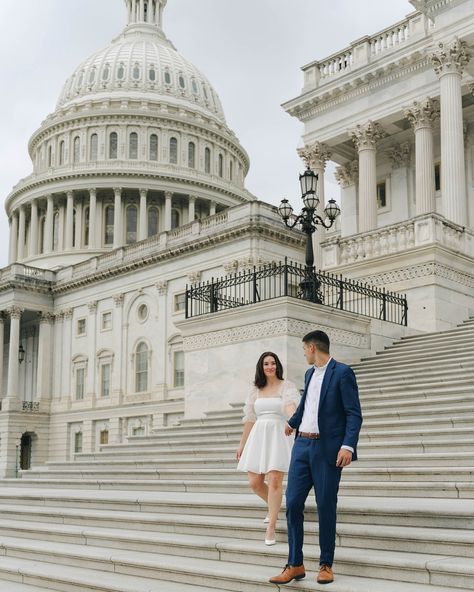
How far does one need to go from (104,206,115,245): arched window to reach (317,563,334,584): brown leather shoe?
2976 inches

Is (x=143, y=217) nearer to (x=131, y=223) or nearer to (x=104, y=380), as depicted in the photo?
(x=131, y=223)

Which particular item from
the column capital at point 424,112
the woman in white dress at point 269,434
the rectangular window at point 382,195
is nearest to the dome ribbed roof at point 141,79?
the rectangular window at point 382,195

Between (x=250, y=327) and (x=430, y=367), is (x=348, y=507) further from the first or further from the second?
(x=250, y=327)

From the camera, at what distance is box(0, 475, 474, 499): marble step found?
32.4 ft

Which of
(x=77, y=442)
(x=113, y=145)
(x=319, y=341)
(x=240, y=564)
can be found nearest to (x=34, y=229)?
(x=113, y=145)

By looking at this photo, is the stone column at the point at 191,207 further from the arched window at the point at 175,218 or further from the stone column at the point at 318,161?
the stone column at the point at 318,161

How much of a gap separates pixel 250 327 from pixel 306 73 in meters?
23.2

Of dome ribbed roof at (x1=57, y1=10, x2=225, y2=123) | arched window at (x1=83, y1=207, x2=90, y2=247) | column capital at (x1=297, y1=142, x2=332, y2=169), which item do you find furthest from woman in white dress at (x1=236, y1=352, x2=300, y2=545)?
dome ribbed roof at (x1=57, y1=10, x2=225, y2=123)

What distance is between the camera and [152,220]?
83125mm

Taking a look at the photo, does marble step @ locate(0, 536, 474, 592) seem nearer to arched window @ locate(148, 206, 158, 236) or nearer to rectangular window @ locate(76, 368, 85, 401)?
rectangular window @ locate(76, 368, 85, 401)

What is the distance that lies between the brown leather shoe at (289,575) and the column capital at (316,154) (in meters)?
33.1

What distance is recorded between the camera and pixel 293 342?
19.5 meters

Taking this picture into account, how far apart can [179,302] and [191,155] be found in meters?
36.7

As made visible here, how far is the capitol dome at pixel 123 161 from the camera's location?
271ft
